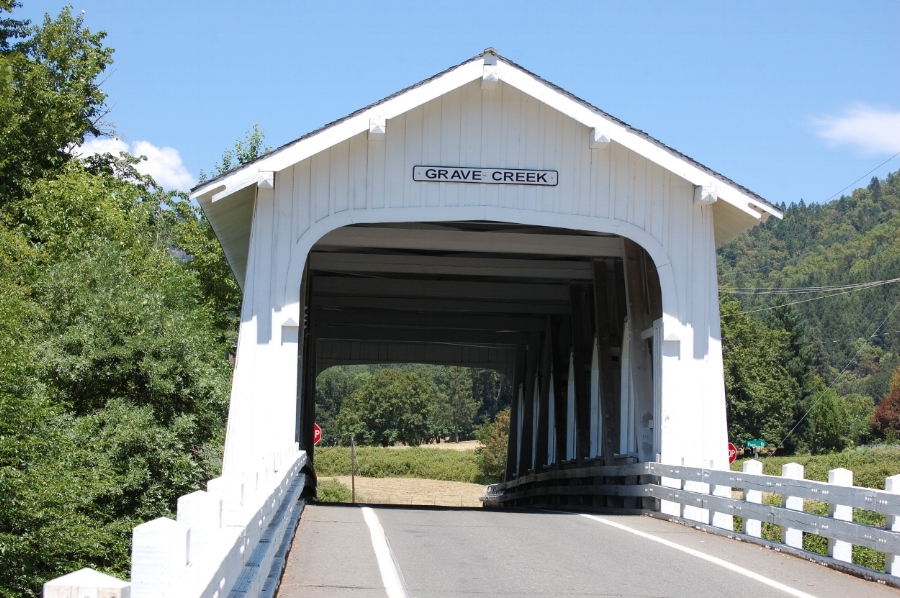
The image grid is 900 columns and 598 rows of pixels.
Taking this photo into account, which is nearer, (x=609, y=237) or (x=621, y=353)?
(x=609, y=237)

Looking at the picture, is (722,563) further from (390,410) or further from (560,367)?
(390,410)

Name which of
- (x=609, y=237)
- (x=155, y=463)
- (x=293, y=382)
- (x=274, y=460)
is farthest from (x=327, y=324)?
(x=274, y=460)

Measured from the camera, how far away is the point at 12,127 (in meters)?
28.7

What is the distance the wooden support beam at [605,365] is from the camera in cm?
1792

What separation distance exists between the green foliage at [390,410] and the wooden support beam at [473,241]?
88.6 metres

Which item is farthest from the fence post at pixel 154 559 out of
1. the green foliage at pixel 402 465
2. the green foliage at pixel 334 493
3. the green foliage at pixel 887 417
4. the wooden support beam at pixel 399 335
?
the green foliage at pixel 887 417

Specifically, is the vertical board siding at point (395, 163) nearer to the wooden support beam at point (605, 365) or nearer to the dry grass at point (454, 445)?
the wooden support beam at point (605, 365)

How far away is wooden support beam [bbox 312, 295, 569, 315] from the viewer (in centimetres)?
2303

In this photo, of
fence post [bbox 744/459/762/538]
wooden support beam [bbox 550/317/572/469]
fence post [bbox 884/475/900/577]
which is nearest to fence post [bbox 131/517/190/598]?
fence post [bbox 884/475/900/577]

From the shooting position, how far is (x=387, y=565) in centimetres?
803

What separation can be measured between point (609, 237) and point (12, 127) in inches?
776

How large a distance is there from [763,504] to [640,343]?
6.30 m

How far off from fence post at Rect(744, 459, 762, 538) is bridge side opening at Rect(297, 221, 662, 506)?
381cm

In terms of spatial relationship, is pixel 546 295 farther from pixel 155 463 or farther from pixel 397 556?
pixel 397 556
